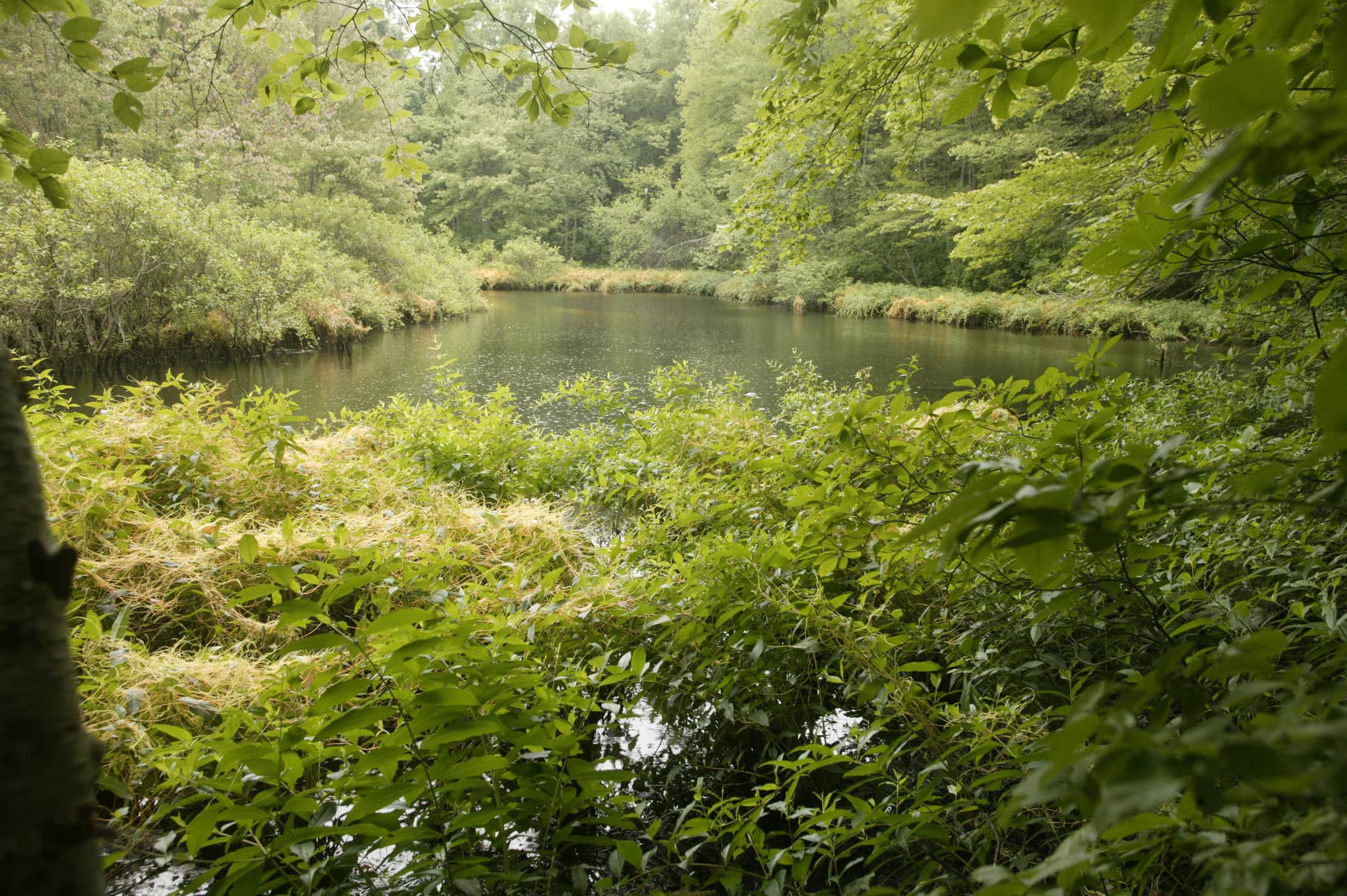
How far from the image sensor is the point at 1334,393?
52cm

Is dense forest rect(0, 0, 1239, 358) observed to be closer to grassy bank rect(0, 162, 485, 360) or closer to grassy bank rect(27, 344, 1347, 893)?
grassy bank rect(0, 162, 485, 360)

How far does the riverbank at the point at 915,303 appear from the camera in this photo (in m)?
13.8

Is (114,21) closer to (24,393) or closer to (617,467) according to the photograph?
(617,467)

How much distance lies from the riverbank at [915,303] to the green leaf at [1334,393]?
4.66m

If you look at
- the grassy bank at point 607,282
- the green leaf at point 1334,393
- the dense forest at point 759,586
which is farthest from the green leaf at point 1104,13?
the grassy bank at point 607,282

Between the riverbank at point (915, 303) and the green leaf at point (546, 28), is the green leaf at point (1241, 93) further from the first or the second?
the riverbank at point (915, 303)

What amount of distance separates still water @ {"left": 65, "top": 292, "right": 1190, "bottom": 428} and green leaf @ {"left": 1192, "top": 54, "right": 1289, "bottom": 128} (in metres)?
7.07

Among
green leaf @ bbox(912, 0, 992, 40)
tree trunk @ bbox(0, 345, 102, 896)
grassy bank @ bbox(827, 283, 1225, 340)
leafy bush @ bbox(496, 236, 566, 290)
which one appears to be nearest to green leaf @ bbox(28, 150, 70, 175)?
tree trunk @ bbox(0, 345, 102, 896)

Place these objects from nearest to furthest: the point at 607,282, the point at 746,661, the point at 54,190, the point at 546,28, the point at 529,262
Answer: the point at 54,190, the point at 546,28, the point at 746,661, the point at 607,282, the point at 529,262

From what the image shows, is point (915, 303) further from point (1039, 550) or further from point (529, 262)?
point (1039, 550)

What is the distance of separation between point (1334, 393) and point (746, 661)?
1882 millimetres

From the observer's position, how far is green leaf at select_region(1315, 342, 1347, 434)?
1.68 feet

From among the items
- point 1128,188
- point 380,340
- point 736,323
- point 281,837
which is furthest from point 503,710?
point 736,323

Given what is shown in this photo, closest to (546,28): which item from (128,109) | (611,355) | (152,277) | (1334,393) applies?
(128,109)
